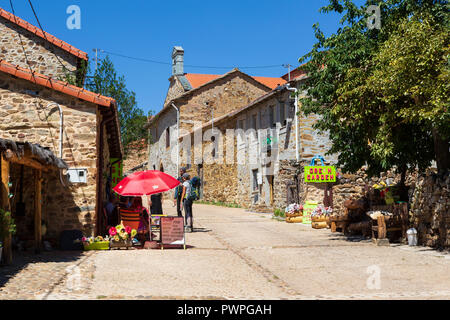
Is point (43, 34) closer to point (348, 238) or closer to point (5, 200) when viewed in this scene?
point (5, 200)

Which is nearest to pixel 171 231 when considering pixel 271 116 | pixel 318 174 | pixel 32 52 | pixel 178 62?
pixel 318 174

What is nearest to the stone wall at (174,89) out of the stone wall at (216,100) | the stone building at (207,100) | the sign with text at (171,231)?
the stone building at (207,100)

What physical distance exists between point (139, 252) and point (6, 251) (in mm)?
2845

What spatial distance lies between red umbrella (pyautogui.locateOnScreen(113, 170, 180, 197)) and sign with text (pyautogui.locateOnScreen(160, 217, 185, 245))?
0.71 m

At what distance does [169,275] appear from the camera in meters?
Result: 7.38

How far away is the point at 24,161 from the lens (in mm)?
8719

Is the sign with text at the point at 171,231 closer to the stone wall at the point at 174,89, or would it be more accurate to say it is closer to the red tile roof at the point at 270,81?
the stone wall at the point at 174,89

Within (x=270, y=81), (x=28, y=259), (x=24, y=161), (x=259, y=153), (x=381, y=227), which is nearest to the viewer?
(x=24, y=161)

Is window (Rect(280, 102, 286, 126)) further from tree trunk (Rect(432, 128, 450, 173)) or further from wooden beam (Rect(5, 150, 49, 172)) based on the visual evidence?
wooden beam (Rect(5, 150, 49, 172))

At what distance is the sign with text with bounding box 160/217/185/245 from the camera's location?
1066cm

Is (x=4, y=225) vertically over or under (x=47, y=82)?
under

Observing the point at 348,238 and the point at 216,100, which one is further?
the point at 216,100

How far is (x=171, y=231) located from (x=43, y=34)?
8.95 meters
